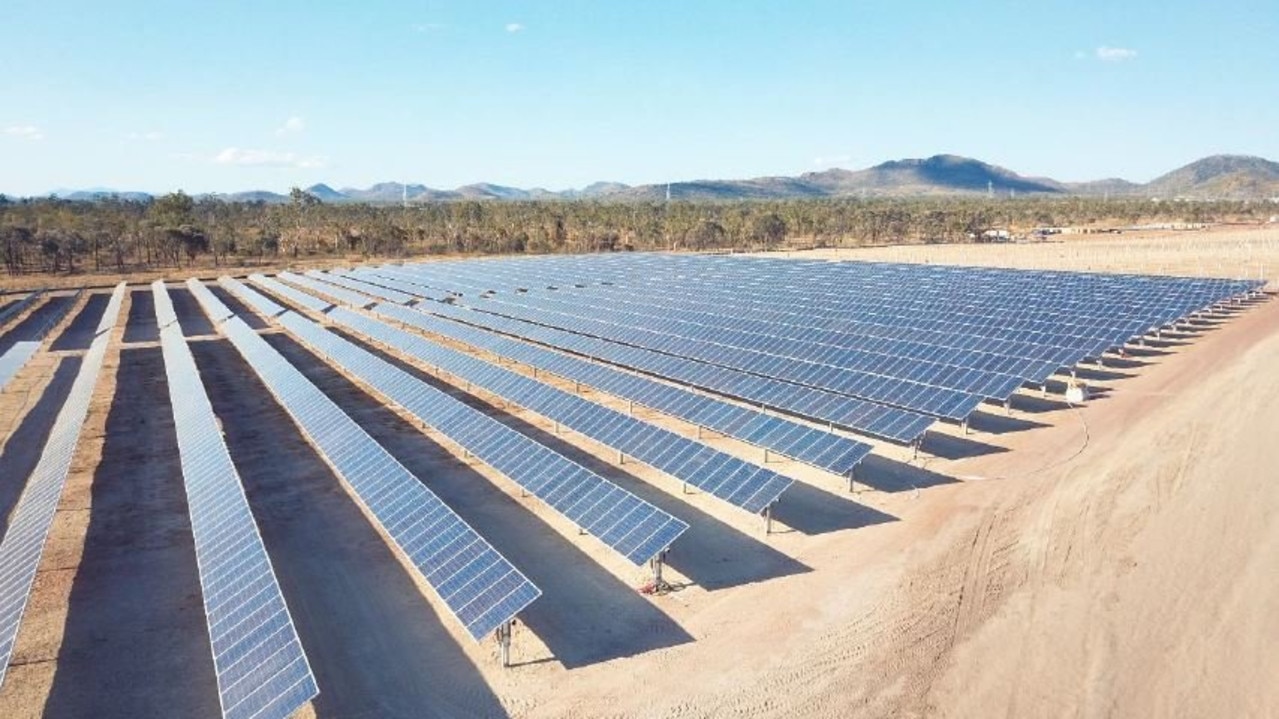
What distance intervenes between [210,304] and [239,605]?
170ft

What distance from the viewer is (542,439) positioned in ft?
92.7

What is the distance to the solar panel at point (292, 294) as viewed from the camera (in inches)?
2284

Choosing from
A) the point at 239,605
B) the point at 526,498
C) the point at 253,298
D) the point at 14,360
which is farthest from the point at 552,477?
the point at 253,298

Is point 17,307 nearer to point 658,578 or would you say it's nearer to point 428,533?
point 428,533

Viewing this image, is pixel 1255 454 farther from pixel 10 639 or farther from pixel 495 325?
pixel 495 325

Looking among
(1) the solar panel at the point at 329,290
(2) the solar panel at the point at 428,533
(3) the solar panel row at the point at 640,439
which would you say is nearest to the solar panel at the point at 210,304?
(1) the solar panel at the point at 329,290

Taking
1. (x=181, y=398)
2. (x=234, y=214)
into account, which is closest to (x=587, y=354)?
(x=181, y=398)

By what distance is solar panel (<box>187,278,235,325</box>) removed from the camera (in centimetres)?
5379

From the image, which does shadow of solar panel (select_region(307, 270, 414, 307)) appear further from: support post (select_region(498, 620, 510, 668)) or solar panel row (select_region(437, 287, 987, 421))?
support post (select_region(498, 620, 510, 668))

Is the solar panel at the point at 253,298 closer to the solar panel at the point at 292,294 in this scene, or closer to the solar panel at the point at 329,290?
the solar panel at the point at 292,294

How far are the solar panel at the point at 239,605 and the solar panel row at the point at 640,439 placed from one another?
10.2 m

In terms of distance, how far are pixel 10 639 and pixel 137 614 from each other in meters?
3.68

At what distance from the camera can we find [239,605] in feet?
48.5

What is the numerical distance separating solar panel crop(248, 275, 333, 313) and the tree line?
991 inches
